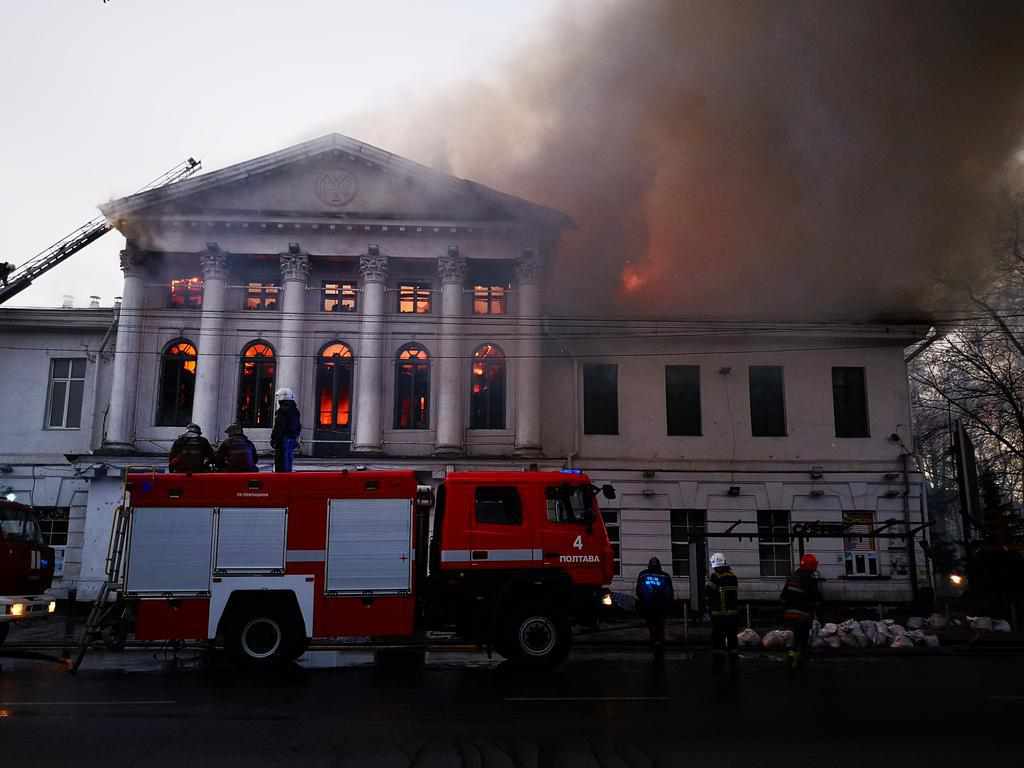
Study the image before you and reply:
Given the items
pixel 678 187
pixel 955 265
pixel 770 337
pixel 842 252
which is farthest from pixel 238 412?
pixel 955 265

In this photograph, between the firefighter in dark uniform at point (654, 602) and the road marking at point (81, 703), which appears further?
the firefighter in dark uniform at point (654, 602)

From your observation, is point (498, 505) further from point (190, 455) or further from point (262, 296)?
point (262, 296)

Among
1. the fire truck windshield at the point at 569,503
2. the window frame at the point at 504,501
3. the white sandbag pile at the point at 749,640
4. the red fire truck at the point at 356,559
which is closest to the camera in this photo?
the red fire truck at the point at 356,559

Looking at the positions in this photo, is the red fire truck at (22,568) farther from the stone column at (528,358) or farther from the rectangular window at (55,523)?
the stone column at (528,358)

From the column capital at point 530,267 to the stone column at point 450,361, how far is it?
1728mm

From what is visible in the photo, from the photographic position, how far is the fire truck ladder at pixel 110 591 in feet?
36.8

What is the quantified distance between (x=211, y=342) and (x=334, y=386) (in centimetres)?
381

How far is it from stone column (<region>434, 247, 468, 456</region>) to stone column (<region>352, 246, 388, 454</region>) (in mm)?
1750

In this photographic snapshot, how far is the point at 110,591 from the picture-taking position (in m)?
11.5

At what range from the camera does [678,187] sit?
21.0 metres

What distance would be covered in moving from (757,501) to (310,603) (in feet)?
49.8

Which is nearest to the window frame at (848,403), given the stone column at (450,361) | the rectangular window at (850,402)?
the rectangular window at (850,402)

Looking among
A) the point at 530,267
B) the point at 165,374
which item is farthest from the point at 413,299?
the point at 165,374

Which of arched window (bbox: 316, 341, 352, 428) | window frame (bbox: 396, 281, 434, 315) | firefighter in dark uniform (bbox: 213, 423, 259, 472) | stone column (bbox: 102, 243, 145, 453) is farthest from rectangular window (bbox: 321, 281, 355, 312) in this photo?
firefighter in dark uniform (bbox: 213, 423, 259, 472)
